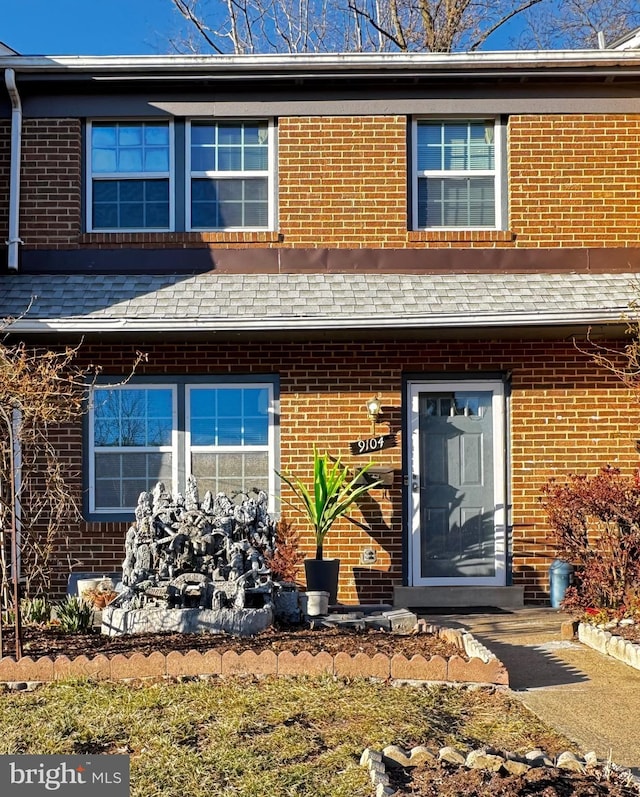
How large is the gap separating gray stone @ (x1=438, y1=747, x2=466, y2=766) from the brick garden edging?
1.71 m

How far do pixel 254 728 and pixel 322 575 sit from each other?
13.0 ft

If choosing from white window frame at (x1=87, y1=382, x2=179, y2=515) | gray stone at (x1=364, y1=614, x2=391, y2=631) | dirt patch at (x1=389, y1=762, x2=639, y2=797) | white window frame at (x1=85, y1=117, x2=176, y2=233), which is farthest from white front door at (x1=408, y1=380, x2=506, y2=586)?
dirt patch at (x1=389, y1=762, x2=639, y2=797)

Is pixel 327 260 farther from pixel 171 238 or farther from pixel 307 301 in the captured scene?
pixel 171 238

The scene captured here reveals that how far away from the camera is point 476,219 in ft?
35.7

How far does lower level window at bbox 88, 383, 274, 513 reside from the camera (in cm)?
1035

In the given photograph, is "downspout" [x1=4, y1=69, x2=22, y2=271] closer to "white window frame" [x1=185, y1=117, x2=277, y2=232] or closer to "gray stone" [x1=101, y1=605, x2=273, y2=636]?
"white window frame" [x1=185, y1=117, x2=277, y2=232]

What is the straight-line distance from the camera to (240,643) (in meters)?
7.01

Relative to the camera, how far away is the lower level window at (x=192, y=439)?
34.0 ft

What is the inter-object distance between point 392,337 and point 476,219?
181cm

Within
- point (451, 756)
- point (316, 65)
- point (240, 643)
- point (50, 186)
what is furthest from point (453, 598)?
point (50, 186)

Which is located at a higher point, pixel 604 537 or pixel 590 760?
pixel 604 537

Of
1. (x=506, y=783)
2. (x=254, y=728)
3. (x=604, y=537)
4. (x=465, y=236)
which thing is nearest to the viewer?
(x=506, y=783)

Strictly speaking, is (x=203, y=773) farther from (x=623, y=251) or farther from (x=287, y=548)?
Result: (x=623, y=251)

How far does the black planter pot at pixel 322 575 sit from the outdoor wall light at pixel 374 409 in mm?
1666
